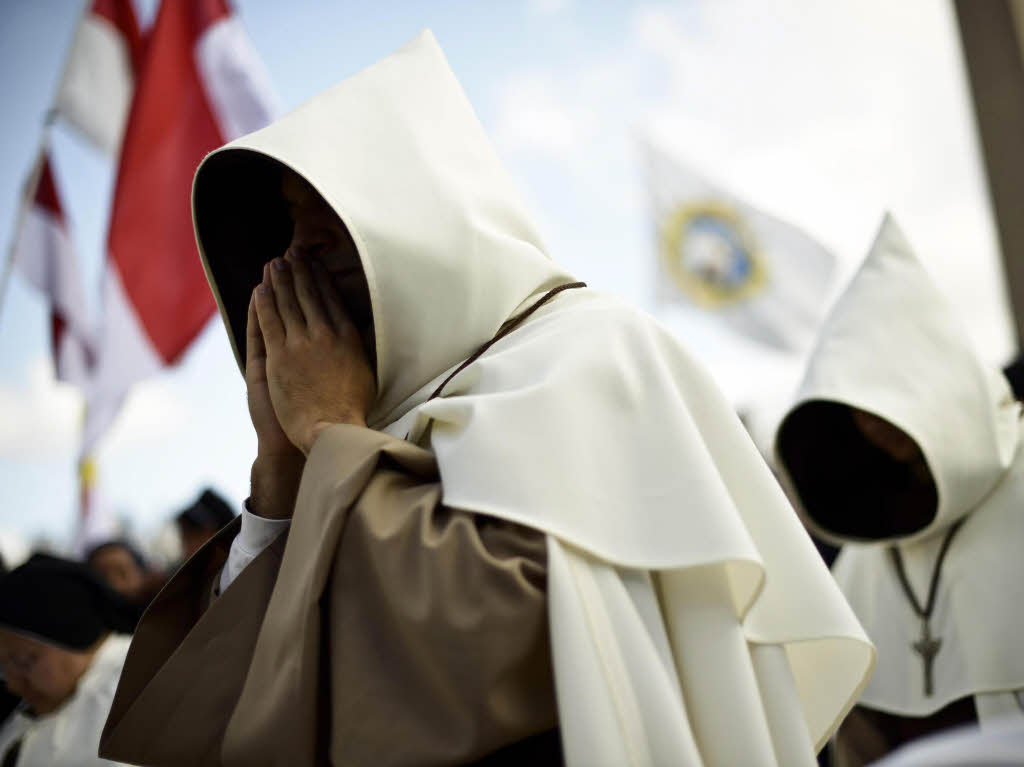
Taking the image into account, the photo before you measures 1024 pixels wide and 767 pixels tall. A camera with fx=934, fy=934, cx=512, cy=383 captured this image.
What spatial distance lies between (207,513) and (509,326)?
4.66 metres

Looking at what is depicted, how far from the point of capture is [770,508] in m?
1.84

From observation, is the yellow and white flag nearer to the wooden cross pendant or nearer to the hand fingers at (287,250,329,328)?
the wooden cross pendant

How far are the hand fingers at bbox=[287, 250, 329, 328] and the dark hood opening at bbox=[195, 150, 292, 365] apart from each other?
1.50 feet

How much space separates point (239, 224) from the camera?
8.56 feet

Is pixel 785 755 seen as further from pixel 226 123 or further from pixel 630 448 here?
pixel 226 123

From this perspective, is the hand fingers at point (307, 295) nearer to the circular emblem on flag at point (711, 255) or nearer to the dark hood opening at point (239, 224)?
the dark hood opening at point (239, 224)

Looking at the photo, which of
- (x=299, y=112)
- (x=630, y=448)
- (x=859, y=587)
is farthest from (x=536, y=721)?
(x=859, y=587)

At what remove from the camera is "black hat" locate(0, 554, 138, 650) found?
387 centimetres

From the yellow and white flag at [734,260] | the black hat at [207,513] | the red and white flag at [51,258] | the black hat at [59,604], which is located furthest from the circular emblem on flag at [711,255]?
the black hat at [59,604]

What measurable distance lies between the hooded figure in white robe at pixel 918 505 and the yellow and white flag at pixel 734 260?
347cm

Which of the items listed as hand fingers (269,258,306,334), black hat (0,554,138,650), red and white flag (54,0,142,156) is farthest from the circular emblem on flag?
hand fingers (269,258,306,334)

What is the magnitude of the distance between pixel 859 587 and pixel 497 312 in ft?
8.03

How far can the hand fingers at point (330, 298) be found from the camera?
6.57ft

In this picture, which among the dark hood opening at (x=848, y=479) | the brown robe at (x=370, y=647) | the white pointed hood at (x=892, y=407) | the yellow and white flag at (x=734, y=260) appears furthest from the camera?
the yellow and white flag at (x=734, y=260)
